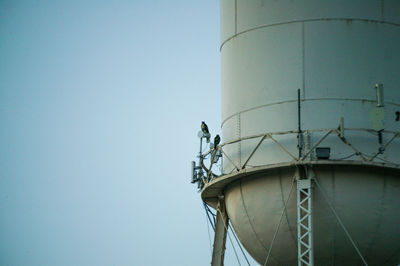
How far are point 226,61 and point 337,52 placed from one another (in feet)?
12.5

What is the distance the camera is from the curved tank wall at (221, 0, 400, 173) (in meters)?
26.2

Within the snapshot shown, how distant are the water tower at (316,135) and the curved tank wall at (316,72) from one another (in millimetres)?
28

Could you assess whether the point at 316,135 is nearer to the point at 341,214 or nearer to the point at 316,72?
the point at 316,72

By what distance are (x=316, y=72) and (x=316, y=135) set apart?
1.84m

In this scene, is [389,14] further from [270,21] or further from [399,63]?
[270,21]

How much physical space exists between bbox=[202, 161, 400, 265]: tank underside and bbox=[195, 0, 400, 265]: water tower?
0.09 ft

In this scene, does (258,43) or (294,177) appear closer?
(294,177)

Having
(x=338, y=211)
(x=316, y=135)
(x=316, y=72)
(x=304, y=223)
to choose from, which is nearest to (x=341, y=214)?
(x=338, y=211)

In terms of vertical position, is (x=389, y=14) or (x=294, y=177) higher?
(x=389, y=14)

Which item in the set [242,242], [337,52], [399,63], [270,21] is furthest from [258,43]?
[242,242]

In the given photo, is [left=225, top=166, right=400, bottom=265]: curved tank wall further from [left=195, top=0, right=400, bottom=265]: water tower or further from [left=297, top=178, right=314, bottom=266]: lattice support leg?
Answer: [left=297, top=178, right=314, bottom=266]: lattice support leg

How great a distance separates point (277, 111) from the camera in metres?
26.6

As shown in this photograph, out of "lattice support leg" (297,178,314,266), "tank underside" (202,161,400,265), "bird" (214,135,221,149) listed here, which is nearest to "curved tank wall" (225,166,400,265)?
"tank underside" (202,161,400,265)

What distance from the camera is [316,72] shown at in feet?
86.9
